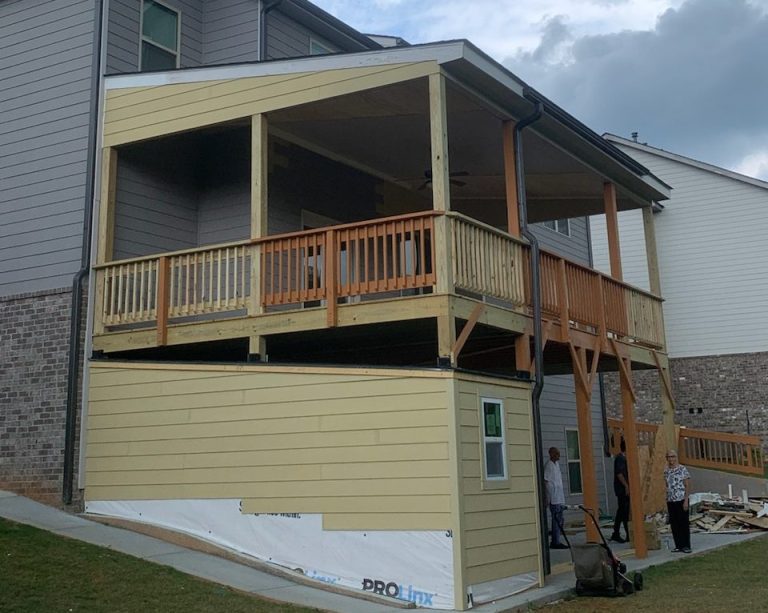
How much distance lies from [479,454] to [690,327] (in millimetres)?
22135

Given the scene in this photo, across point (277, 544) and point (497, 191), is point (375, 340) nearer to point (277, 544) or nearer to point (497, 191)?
point (277, 544)

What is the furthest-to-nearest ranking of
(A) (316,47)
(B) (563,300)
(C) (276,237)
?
(A) (316,47), (B) (563,300), (C) (276,237)

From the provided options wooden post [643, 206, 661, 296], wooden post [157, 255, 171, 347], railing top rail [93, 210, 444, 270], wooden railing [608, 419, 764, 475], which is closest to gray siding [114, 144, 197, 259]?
railing top rail [93, 210, 444, 270]

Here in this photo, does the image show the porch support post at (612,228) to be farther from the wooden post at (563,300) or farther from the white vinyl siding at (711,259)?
the white vinyl siding at (711,259)

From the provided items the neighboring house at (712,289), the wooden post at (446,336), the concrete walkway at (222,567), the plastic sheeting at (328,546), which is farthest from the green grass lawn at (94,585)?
the neighboring house at (712,289)

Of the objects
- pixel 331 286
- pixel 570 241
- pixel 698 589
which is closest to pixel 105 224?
pixel 331 286

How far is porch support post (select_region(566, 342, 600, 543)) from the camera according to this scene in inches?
480

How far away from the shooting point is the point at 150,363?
460 inches

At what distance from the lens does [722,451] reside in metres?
22.2

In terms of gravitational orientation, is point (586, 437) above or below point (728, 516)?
above

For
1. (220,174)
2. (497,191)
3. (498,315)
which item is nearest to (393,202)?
(497,191)

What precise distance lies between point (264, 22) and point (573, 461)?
39.9 feet

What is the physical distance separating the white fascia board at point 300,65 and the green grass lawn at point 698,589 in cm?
623

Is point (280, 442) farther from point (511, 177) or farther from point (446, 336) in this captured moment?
point (511, 177)
